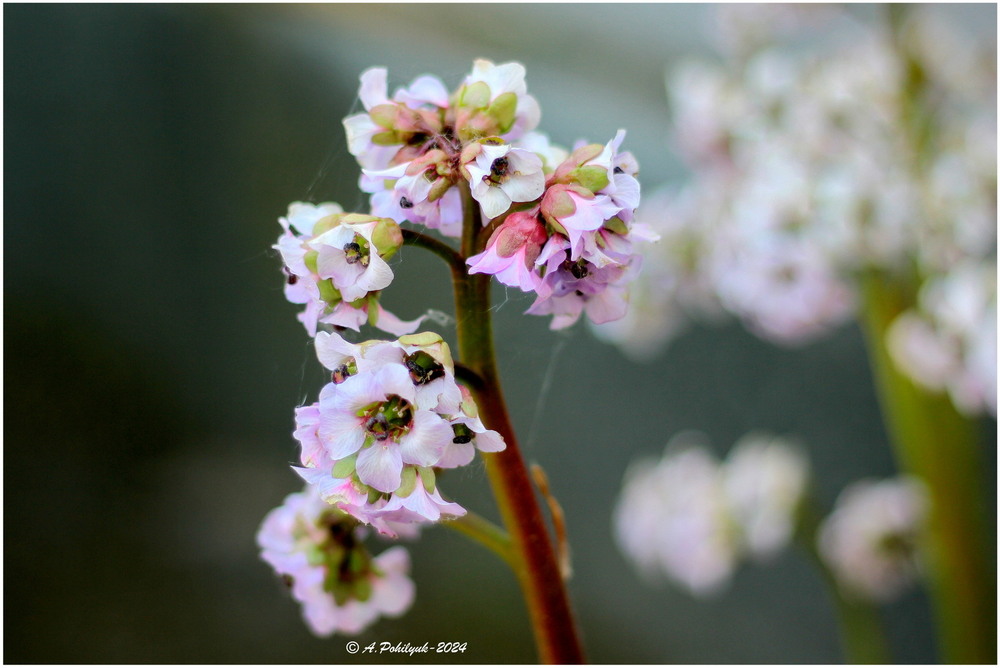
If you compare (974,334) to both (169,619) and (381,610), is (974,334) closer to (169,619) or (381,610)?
(381,610)

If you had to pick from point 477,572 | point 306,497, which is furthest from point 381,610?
point 477,572

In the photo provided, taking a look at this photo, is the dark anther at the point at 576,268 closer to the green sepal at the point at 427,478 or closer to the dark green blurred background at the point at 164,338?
the green sepal at the point at 427,478

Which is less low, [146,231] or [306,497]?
[146,231]

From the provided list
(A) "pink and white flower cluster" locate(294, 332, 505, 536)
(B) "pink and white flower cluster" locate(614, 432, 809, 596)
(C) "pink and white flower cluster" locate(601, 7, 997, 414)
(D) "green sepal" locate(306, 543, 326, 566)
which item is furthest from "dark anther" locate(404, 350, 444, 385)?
(B) "pink and white flower cluster" locate(614, 432, 809, 596)

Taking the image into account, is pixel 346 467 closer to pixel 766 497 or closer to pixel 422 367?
pixel 422 367

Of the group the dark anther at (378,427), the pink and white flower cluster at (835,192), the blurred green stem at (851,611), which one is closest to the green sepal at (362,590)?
the dark anther at (378,427)

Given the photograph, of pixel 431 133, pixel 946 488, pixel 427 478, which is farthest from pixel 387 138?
pixel 946 488
